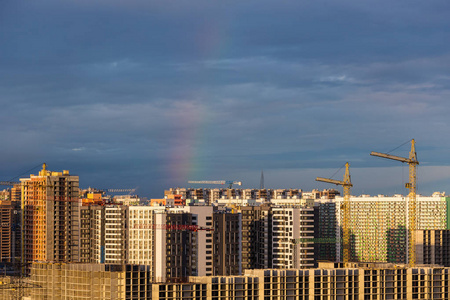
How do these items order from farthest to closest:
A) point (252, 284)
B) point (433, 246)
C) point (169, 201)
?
1. point (169, 201)
2. point (433, 246)
3. point (252, 284)

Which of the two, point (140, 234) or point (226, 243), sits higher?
point (140, 234)

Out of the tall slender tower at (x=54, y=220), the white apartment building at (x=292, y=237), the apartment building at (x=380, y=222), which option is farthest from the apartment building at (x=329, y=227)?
the tall slender tower at (x=54, y=220)

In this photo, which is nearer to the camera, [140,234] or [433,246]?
[140,234]

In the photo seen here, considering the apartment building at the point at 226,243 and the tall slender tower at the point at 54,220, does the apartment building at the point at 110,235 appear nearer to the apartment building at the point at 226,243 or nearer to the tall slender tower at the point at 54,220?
the tall slender tower at the point at 54,220

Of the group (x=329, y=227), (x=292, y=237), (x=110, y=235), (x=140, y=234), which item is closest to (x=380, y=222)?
(x=329, y=227)

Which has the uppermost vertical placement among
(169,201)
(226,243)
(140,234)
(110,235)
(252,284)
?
(169,201)

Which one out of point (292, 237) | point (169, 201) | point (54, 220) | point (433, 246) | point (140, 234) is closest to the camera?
point (140, 234)

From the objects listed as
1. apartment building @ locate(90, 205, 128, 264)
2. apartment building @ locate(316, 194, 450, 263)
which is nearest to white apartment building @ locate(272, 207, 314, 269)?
apartment building @ locate(90, 205, 128, 264)

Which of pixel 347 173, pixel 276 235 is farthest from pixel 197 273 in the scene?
pixel 347 173

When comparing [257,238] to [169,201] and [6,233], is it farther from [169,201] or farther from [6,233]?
[6,233]

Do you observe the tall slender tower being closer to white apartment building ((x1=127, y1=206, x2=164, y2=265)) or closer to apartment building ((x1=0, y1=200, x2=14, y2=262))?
white apartment building ((x1=127, y1=206, x2=164, y2=265))
